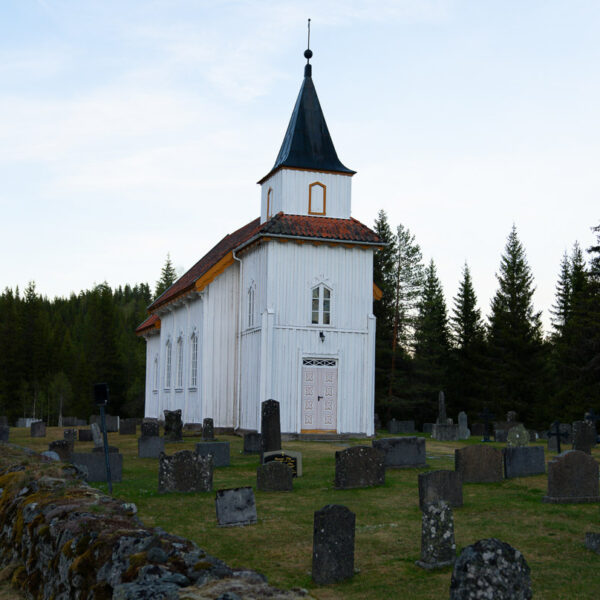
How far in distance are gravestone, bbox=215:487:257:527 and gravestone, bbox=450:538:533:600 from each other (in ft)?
21.5

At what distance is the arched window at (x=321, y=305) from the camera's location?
28422 millimetres

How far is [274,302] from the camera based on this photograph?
91.5ft

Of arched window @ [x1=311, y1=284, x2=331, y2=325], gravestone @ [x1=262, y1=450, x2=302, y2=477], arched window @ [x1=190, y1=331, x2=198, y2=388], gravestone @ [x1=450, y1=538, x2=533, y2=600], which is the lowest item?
gravestone @ [x1=262, y1=450, x2=302, y2=477]

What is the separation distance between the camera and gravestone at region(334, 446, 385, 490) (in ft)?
49.9

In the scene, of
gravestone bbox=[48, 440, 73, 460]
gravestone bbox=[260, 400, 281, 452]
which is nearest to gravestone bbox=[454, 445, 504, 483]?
gravestone bbox=[260, 400, 281, 452]

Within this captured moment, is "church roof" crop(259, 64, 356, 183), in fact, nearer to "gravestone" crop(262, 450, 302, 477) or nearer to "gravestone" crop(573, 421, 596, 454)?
"gravestone" crop(573, 421, 596, 454)

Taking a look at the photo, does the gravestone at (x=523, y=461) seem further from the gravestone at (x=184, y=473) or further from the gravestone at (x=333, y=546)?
the gravestone at (x=333, y=546)

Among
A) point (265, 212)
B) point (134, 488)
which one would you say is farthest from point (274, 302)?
point (134, 488)

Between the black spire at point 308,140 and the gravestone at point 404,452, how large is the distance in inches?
569

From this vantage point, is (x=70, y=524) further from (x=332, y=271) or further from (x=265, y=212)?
(x=265, y=212)

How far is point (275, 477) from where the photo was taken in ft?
49.6

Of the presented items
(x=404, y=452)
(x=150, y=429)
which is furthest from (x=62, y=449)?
(x=404, y=452)

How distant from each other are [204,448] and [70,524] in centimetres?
1126

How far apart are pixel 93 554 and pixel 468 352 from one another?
2149 inches
